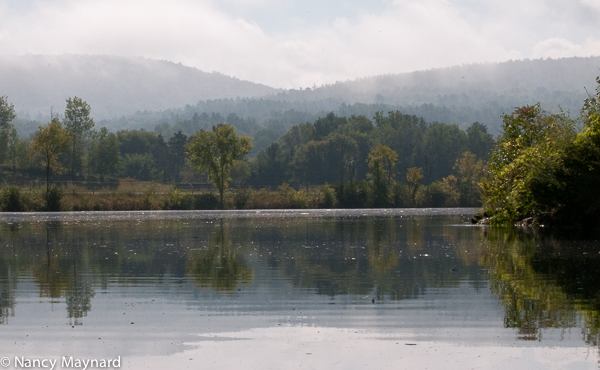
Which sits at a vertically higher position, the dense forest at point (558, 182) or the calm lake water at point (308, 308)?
the dense forest at point (558, 182)

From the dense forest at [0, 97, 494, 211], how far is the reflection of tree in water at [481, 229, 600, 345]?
238 ft

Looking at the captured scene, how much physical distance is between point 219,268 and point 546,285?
961 centimetres

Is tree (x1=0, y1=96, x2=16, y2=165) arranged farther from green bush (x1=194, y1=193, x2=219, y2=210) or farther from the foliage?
the foliage

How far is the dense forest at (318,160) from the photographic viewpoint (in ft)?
340

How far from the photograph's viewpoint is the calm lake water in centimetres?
1003

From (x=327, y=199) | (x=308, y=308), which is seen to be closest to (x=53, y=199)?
(x=327, y=199)

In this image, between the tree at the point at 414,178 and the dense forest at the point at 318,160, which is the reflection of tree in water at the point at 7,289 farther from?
the tree at the point at 414,178

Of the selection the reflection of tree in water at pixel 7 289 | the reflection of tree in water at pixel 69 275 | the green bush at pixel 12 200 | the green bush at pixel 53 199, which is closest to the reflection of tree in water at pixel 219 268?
the reflection of tree in water at pixel 69 275

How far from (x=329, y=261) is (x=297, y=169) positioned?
474ft

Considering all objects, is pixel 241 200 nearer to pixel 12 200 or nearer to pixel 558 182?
pixel 12 200

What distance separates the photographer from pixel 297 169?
6599 inches

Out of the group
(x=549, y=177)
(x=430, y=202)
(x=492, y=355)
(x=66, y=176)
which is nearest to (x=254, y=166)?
(x=66, y=176)

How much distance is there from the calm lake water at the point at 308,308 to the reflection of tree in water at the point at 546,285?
4cm

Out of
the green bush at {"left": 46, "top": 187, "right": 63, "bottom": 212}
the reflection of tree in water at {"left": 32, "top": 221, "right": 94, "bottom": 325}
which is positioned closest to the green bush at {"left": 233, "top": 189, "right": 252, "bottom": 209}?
the green bush at {"left": 46, "top": 187, "right": 63, "bottom": 212}
